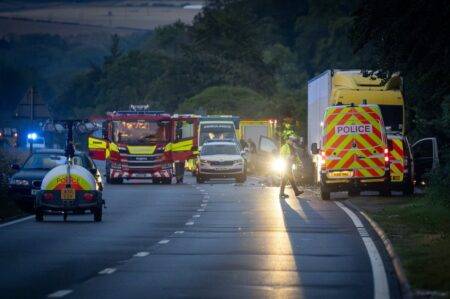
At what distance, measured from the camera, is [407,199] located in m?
40.9

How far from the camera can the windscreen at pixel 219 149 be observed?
61844 mm

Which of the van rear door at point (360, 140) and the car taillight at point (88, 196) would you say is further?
the van rear door at point (360, 140)

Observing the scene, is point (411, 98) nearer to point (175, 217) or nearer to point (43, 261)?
point (175, 217)

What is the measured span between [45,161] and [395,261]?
18.6 metres

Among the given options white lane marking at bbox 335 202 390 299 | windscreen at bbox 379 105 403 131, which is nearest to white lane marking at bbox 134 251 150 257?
white lane marking at bbox 335 202 390 299

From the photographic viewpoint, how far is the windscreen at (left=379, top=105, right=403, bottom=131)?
159 ft

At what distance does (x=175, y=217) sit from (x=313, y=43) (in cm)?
13466

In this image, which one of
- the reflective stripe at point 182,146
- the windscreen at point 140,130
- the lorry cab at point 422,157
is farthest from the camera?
the reflective stripe at point 182,146

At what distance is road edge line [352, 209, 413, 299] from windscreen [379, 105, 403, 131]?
56.2ft

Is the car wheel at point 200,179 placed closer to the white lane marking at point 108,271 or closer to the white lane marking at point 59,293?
the white lane marking at point 108,271

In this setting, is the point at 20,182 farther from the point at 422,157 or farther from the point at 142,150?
the point at 142,150

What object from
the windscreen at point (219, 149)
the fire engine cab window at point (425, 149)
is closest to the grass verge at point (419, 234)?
the fire engine cab window at point (425, 149)

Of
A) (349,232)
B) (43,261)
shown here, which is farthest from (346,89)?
(43,261)

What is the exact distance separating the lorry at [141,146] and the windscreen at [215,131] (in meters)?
13.5
